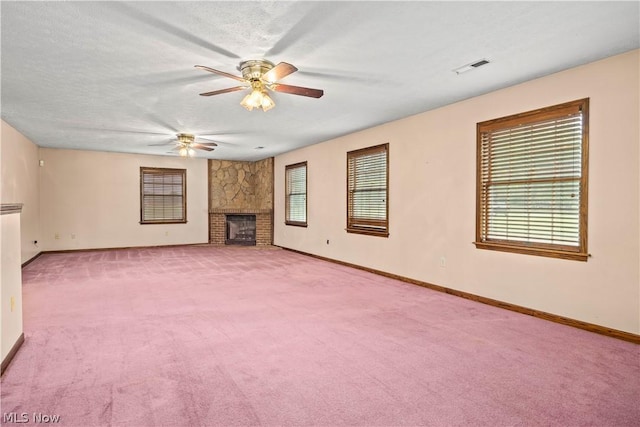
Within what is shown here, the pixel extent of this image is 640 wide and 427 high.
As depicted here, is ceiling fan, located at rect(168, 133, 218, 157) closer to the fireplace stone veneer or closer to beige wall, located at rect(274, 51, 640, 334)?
beige wall, located at rect(274, 51, 640, 334)

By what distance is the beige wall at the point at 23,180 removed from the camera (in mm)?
5551

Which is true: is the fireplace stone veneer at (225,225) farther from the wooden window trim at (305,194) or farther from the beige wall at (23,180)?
the beige wall at (23,180)

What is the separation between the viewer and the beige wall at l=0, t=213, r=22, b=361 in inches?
98.0

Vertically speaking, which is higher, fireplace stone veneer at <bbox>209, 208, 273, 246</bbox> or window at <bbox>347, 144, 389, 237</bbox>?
window at <bbox>347, 144, 389, 237</bbox>

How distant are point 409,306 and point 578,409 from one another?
2081 mm

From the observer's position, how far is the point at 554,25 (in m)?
2.60

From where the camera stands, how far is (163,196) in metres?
9.37

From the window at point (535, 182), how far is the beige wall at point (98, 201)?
7.69m

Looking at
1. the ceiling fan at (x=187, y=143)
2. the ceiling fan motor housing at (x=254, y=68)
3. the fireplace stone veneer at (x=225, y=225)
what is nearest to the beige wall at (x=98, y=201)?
the fireplace stone veneer at (x=225, y=225)
